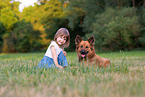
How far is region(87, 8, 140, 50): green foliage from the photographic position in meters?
20.4

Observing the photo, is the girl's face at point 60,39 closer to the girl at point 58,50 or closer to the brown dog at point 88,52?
the girl at point 58,50

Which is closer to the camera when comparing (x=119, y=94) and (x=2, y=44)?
(x=119, y=94)

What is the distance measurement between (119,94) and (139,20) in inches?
834

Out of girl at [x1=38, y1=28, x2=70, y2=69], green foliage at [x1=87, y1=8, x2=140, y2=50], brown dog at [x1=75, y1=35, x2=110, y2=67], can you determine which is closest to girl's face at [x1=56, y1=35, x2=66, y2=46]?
girl at [x1=38, y1=28, x2=70, y2=69]

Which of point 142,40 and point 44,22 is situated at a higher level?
point 44,22

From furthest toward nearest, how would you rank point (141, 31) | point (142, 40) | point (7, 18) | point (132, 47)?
point (7, 18) < point (132, 47) < point (141, 31) < point (142, 40)

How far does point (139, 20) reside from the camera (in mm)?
21656

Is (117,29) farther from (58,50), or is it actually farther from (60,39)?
(58,50)

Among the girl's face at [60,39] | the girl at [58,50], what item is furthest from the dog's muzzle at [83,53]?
the girl's face at [60,39]

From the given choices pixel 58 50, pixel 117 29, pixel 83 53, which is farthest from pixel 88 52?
pixel 117 29

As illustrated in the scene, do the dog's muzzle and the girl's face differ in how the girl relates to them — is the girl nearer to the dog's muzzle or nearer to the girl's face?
the girl's face

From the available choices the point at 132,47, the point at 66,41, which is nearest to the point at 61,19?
the point at 132,47

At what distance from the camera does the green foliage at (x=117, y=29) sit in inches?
804

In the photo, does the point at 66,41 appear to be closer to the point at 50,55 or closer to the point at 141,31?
the point at 50,55
